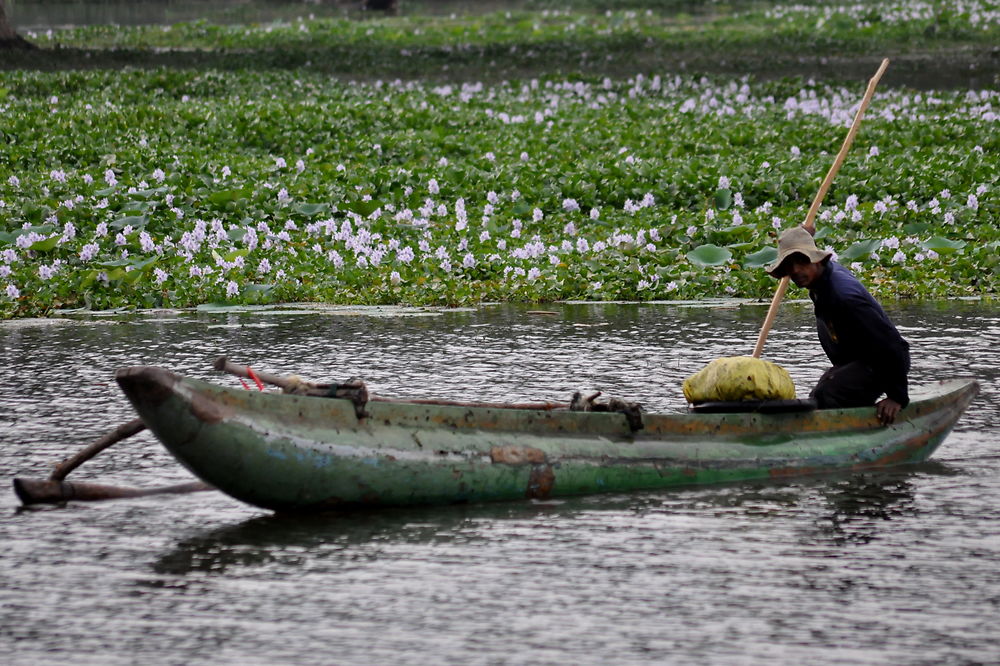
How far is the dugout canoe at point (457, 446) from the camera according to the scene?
6.59m

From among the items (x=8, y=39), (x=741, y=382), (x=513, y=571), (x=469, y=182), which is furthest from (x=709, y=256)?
(x=8, y=39)

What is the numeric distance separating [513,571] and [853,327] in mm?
2574

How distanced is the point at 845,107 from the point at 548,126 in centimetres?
432

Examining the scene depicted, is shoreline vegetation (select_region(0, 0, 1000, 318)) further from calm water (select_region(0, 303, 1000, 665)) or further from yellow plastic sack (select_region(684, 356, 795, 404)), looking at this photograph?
yellow plastic sack (select_region(684, 356, 795, 404))

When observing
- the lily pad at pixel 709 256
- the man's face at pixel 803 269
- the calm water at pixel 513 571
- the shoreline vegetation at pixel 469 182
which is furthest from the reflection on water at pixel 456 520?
the lily pad at pixel 709 256

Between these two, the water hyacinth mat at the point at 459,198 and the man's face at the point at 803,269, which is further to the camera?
the water hyacinth mat at the point at 459,198

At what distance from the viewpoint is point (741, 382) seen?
7.66 metres

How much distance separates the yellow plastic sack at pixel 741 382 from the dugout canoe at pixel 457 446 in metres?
0.11

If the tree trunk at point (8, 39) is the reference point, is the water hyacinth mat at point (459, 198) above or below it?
below

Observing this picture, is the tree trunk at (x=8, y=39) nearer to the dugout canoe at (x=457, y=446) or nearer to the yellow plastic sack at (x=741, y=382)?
the yellow plastic sack at (x=741, y=382)

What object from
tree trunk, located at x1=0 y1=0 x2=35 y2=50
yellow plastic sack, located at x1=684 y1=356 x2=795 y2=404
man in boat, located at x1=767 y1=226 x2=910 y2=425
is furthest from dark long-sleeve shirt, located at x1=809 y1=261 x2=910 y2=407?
tree trunk, located at x1=0 y1=0 x2=35 y2=50

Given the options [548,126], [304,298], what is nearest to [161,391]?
[304,298]

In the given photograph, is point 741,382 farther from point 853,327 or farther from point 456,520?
point 456,520

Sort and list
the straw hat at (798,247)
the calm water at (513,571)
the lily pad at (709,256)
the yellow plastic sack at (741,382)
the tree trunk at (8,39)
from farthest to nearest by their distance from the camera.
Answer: the tree trunk at (8,39) < the lily pad at (709,256) < the straw hat at (798,247) < the yellow plastic sack at (741,382) < the calm water at (513,571)
